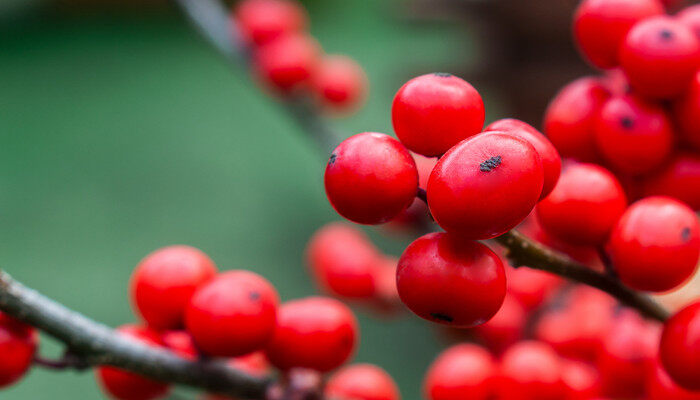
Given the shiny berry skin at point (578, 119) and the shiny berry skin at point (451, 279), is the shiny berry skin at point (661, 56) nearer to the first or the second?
the shiny berry skin at point (578, 119)

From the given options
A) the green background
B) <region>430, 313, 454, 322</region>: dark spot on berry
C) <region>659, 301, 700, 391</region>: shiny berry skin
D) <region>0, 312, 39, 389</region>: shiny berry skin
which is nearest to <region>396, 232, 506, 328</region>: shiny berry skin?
<region>430, 313, 454, 322</region>: dark spot on berry

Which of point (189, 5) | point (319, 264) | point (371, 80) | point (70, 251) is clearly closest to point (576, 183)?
point (319, 264)

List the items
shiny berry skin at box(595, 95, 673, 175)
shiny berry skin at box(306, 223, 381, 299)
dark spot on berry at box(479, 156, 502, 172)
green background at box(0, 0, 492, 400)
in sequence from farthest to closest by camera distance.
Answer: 1. green background at box(0, 0, 492, 400)
2. shiny berry skin at box(306, 223, 381, 299)
3. shiny berry skin at box(595, 95, 673, 175)
4. dark spot on berry at box(479, 156, 502, 172)

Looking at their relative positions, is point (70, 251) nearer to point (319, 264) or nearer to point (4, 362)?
point (319, 264)

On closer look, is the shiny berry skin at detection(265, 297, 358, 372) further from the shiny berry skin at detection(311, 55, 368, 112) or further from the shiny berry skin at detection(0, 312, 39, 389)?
the shiny berry skin at detection(311, 55, 368, 112)

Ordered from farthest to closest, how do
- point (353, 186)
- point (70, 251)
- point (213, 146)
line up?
1. point (213, 146)
2. point (70, 251)
3. point (353, 186)

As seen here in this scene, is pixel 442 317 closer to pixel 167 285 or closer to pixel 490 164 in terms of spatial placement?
pixel 490 164
